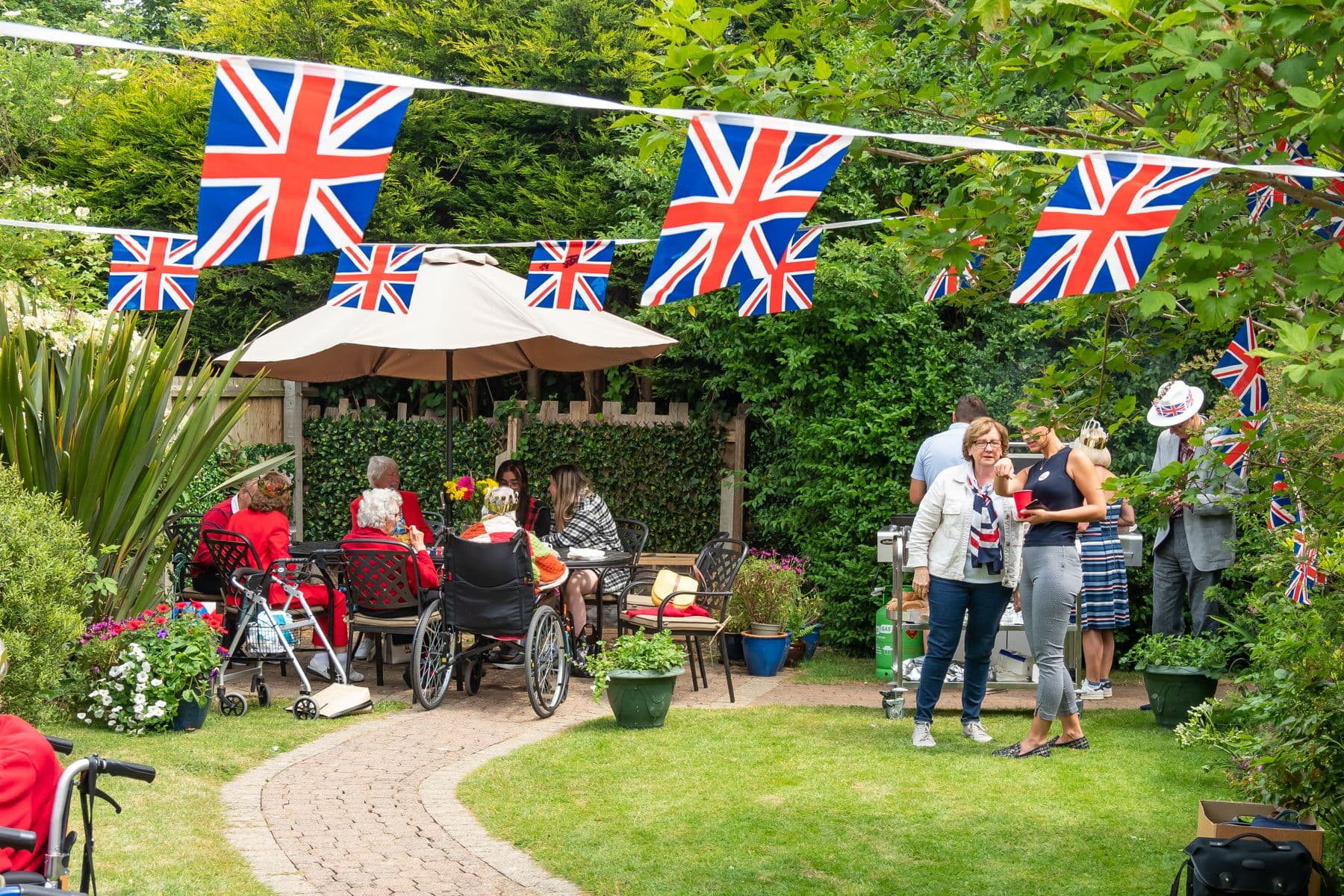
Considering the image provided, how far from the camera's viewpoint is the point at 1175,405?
7.16 metres

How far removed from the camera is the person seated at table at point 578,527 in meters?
8.43

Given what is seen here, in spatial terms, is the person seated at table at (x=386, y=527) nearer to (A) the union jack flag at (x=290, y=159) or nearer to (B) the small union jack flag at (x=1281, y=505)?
(A) the union jack flag at (x=290, y=159)

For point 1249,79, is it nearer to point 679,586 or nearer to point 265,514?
point 679,586

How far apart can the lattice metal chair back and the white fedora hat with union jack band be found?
4236 millimetres

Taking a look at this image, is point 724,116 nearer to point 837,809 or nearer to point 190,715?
point 837,809

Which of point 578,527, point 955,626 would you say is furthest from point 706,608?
point 955,626

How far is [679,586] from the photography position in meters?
8.08

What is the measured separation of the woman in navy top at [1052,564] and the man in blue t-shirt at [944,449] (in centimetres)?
114

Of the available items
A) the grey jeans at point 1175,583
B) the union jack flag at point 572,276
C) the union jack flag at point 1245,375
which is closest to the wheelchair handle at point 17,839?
Result: the union jack flag at point 1245,375

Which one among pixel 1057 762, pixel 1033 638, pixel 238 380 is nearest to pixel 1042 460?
pixel 1033 638

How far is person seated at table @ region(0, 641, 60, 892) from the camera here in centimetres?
290

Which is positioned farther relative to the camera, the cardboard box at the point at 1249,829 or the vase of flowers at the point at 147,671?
the vase of flowers at the point at 147,671

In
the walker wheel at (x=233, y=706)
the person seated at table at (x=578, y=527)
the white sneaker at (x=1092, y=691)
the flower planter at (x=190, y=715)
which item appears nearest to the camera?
the flower planter at (x=190, y=715)

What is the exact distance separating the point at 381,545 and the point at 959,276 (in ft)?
12.3
